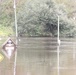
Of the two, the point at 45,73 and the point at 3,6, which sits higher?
the point at 3,6

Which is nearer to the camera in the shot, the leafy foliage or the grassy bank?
the leafy foliage

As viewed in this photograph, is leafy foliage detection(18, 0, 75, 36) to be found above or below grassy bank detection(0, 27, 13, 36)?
above

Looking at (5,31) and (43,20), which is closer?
(43,20)

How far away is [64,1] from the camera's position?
73.4 m

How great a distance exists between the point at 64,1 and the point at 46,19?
2020cm

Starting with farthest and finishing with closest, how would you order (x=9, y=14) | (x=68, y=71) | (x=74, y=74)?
(x=9, y=14) < (x=68, y=71) < (x=74, y=74)

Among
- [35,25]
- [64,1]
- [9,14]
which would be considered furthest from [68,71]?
[64,1]

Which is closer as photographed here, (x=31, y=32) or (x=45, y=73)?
(x=45, y=73)

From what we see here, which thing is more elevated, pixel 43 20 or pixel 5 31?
pixel 43 20

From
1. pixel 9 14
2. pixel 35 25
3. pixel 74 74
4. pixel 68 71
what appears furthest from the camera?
pixel 9 14

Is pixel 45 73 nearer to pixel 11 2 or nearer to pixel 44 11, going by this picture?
pixel 44 11

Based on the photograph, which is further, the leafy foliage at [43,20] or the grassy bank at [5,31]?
the grassy bank at [5,31]

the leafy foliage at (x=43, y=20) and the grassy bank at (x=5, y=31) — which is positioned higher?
the leafy foliage at (x=43, y=20)

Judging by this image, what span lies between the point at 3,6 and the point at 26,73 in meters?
58.5
